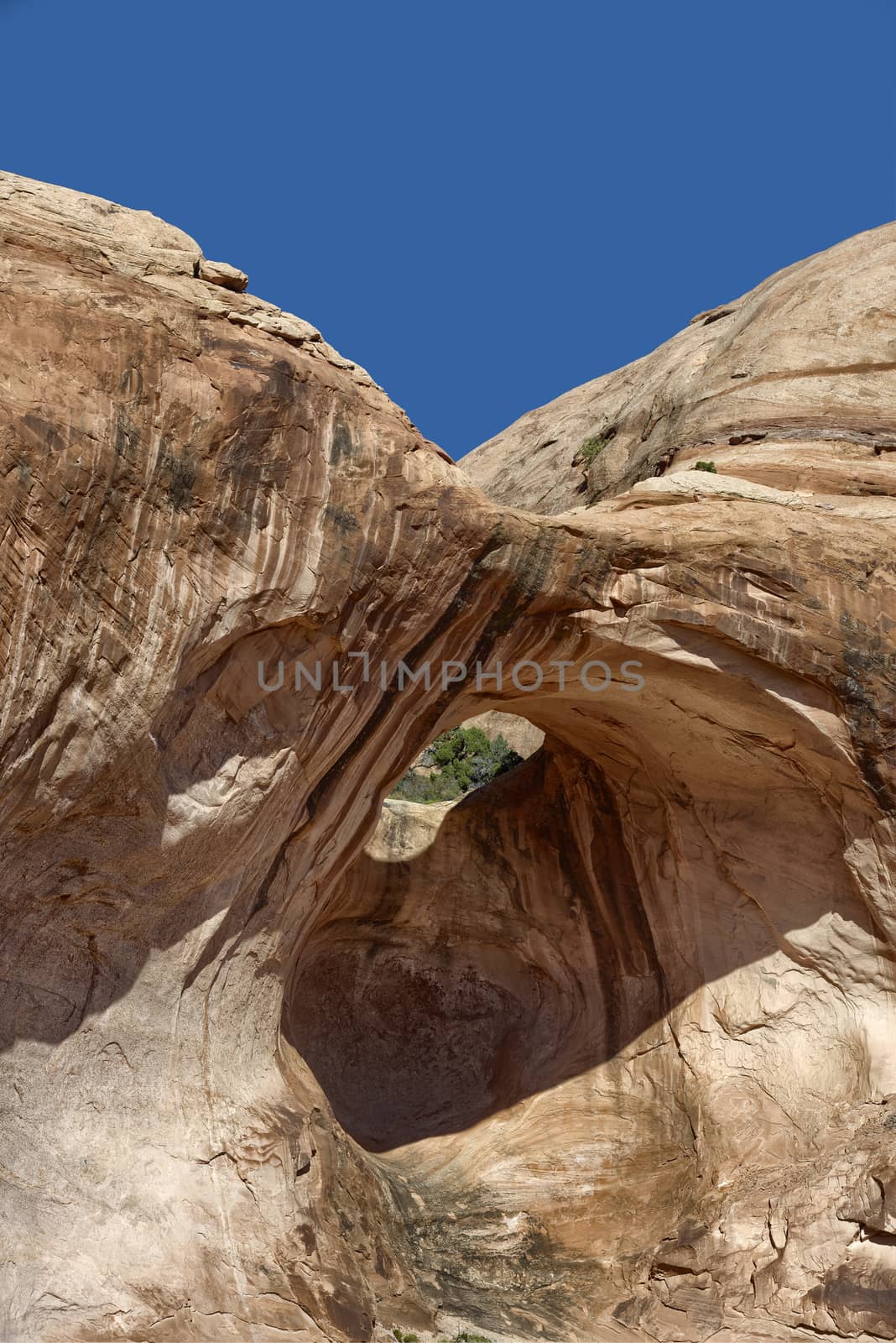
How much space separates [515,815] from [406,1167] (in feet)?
12.4

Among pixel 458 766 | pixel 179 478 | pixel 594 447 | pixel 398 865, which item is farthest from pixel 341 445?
pixel 594 447

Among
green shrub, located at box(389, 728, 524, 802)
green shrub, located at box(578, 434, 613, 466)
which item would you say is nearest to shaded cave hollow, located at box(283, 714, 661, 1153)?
green shrub, located at box(389, 728, 524, 802)

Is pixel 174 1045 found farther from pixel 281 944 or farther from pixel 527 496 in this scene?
pixel 527 496

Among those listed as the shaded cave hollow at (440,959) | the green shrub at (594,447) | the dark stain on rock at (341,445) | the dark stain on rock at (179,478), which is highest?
the green shrub at (594,447)

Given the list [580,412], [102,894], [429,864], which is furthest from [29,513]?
[580,412]

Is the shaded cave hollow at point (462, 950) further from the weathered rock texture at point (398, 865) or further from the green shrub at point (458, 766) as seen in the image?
the green shrub at point (458, 766)

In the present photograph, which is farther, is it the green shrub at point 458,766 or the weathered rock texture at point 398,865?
the green shrub at point 458,766

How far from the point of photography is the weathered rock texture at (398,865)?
383 inches

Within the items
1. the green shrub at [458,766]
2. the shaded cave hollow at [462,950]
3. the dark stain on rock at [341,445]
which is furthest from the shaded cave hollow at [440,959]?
the dark stain on rock at [341,445]

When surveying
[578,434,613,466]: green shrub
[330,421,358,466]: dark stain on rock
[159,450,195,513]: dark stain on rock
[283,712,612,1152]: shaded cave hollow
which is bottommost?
[283,712,612,1152]: shaded cave hollow

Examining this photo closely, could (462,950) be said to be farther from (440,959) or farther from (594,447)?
(594,447)

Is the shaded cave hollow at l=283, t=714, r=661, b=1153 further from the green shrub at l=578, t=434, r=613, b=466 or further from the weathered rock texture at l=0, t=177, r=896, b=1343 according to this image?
the green shrub at l=578, t=434, r=613, b=466

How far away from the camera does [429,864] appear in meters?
15.0

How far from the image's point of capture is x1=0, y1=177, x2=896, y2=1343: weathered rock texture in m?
9.73
